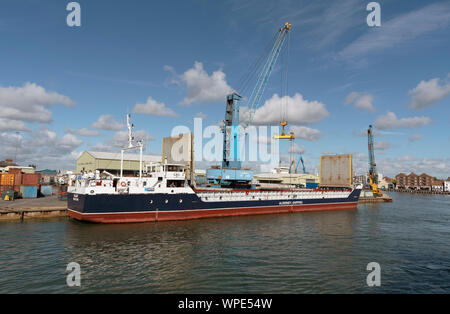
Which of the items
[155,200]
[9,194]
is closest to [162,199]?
[155,200]

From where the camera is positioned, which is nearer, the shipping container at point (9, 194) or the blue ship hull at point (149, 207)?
the blue ship hull at point (149, 207)

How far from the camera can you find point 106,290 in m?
13.7

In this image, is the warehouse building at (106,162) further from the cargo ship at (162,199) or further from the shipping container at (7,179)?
the cargo ship at (162,199)

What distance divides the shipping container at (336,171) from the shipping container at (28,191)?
6904 cm

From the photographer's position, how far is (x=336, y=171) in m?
68.9

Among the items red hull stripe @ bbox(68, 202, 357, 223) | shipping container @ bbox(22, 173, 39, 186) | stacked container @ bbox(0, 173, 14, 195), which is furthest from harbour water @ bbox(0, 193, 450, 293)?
shipping container @ bbox(22, 173, 39, 186)

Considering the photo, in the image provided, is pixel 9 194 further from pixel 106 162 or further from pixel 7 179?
pixel 106 162

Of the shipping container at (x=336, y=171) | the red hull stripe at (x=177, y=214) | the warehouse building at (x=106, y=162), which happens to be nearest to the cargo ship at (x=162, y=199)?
the red hull stripe at (x=177, y=214)

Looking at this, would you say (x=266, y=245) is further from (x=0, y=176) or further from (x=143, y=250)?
(x=0, y=176)

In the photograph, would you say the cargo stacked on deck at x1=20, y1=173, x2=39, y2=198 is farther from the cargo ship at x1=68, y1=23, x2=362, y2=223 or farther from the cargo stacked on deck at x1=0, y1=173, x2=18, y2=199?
the cargo ship at x1=68, y1=23, x2=362, y2=223

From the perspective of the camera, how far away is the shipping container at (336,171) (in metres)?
65.8

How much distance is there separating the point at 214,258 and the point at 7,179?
5048 cm
